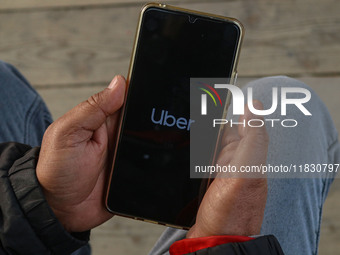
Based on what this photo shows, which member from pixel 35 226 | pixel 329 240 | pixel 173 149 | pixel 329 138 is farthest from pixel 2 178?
pixel 329 240

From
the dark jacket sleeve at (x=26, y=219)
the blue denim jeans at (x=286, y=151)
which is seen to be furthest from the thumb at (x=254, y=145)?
the dark jacket sleeve at (x=26, y=219)

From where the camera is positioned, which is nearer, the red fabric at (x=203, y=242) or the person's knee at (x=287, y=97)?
the red fabric at (x=203, y=242)

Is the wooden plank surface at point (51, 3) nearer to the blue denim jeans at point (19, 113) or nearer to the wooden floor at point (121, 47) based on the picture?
the wooden floor at point (121, 47)

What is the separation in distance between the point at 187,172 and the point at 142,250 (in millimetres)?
414

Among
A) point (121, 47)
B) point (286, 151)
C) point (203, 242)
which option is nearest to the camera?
point (203, 242)

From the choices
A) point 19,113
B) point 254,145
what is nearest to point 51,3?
point 19,113

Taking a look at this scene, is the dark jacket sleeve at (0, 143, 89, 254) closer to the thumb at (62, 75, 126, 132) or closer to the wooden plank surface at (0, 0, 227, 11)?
the thumb at (62, 75, 126, 132)

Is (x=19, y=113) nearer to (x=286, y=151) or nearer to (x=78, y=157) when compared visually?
(x=78, y=157)

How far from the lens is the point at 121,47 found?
0.98 metres

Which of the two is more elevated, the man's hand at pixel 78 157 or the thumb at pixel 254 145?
the thumb at pixel 254 145

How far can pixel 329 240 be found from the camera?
0.89 metres

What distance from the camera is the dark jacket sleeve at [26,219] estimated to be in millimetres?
510

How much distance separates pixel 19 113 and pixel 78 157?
232mm

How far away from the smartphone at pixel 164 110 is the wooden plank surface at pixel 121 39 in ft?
1.28
